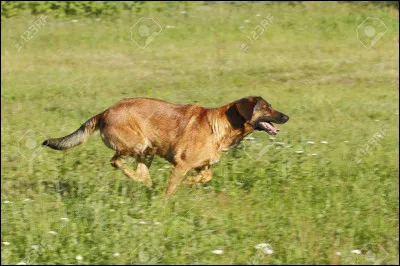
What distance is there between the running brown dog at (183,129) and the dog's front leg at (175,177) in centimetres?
1

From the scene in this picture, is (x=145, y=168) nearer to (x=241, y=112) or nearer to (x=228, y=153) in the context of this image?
(x=241, y=112)

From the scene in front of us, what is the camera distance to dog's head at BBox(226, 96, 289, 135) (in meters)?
8.08

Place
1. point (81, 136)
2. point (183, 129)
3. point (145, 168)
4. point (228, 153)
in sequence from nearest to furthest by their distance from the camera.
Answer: point (183, 129), point (145, 168), point (81, 136), point (228, 153)

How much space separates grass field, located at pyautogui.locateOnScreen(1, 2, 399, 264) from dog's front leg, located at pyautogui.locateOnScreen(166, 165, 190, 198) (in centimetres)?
10

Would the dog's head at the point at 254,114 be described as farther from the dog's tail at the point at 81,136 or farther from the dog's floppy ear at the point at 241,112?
the dog's tail at the point at 81,136

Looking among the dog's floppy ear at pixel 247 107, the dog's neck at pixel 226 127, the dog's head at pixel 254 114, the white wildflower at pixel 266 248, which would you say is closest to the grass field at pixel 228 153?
the white wildflower at pixel 266 248

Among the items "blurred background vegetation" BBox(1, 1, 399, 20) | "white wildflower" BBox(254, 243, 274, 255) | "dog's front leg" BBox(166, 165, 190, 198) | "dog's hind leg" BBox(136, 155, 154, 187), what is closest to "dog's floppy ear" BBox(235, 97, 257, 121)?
"dog's front leg" BBox(166, 165, 190, 198)

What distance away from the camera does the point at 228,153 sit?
9172 millimetres

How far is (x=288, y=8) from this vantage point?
18.5 m

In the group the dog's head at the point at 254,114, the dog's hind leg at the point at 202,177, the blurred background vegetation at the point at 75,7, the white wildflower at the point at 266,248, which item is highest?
the blurred background vegetation at the point at 75,7

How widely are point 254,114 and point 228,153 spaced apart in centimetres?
117

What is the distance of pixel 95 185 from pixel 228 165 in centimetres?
157

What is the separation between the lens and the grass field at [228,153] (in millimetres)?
Answer: 6547

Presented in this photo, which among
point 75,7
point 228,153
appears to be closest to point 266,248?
point 228,153
